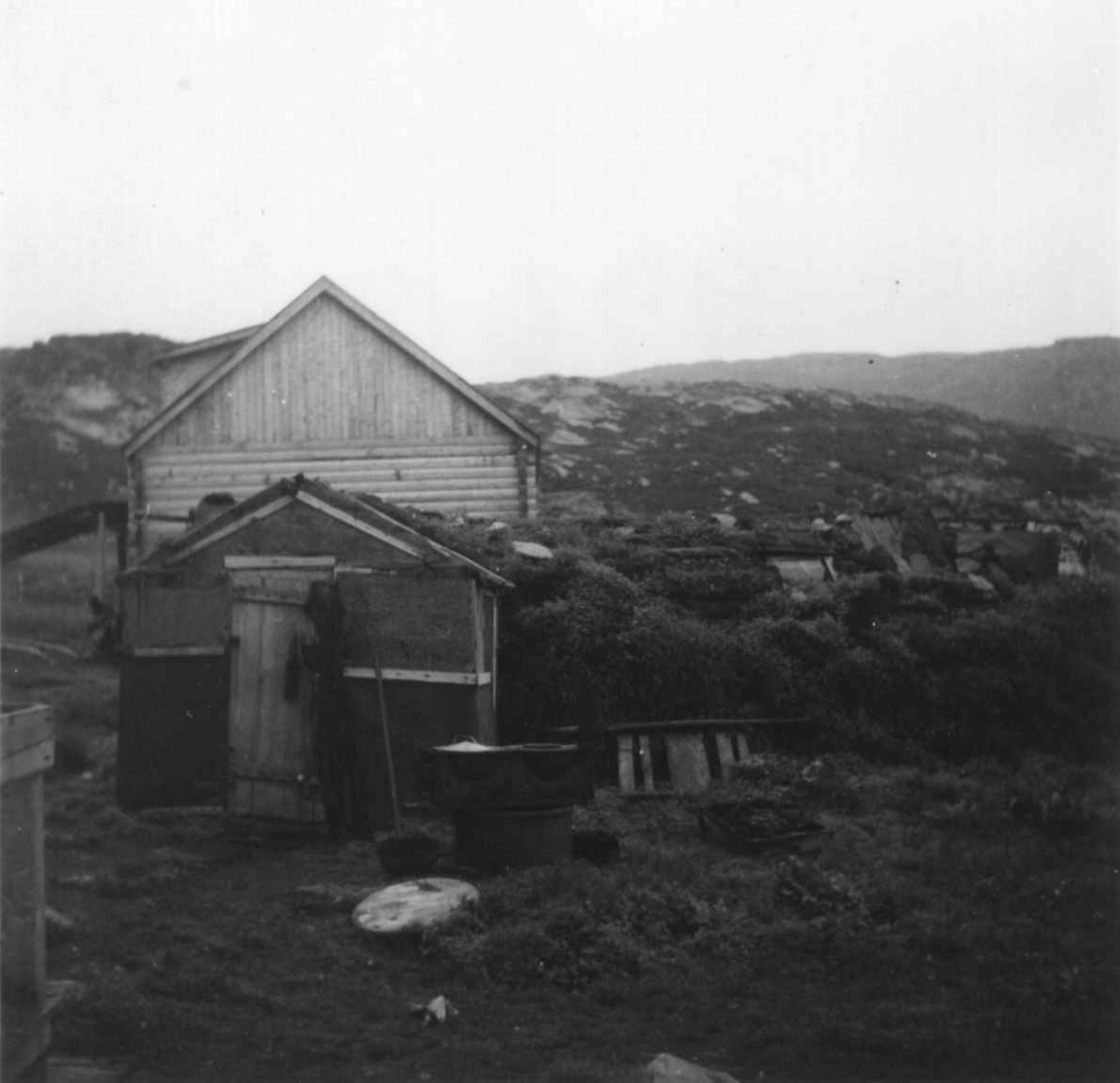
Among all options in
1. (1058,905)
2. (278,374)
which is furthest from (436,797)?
(278,374)

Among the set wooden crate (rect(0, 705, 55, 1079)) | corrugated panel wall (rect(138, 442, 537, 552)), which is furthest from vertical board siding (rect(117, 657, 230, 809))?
corrugated panel wall (rect(138, 442, 537, 552))

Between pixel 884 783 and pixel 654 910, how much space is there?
4579 millimetres

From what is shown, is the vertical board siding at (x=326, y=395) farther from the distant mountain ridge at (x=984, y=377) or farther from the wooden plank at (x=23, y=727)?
the distant mountain ridge at (x=984, y=377)

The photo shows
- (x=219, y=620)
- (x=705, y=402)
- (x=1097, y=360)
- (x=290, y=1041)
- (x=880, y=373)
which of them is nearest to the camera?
(x=290, y=1041)

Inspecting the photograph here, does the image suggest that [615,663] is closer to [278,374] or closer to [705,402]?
[278,374]

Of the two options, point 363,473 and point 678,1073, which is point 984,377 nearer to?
point 363,473

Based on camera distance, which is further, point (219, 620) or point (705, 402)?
point (705, 402)

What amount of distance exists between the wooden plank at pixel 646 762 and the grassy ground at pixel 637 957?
1.62 metres

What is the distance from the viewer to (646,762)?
40.1 ft

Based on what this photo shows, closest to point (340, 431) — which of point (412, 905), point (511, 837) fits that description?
point (511, 837)

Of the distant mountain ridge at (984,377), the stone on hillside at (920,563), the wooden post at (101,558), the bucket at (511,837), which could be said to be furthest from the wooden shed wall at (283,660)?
the distant mountain ridge at (984,377)

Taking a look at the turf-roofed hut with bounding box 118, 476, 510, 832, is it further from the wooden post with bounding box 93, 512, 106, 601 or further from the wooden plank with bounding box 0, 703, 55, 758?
the wooden post with bounding box 93, 512, 106, 601

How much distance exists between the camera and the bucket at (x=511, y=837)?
28.5ft

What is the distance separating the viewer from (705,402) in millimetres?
39281
